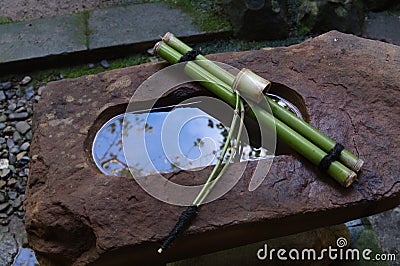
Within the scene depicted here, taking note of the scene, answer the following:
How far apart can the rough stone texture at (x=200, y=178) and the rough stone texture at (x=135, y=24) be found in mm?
1483

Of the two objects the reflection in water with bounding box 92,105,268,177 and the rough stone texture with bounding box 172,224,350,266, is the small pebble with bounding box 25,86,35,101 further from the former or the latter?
the rough stone texture with bounding box 172,224,350,266

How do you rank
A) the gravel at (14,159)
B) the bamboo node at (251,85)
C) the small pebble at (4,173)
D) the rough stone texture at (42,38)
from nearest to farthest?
the bamboo node at (251,85) → the gravel at (14,159) → the small pebble at (4,173) → the rough stone texture at (42,38)

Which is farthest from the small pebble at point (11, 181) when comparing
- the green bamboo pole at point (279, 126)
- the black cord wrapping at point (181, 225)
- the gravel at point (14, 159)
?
the black cord wrapping at point (181, 225)

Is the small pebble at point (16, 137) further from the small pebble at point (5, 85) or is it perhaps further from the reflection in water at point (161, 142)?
the reflection in water at point (161, 142)

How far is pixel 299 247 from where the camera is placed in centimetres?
220

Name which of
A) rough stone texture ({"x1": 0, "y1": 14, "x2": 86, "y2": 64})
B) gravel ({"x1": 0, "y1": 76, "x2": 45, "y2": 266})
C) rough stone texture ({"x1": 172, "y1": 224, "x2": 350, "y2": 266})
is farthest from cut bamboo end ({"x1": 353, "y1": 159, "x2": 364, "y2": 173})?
rough stone texture ({"x1": 0, "y1": 14, "x2": 86, "y2": 64})

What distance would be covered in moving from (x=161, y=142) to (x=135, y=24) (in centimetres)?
187

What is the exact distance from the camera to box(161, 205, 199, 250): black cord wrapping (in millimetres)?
1457

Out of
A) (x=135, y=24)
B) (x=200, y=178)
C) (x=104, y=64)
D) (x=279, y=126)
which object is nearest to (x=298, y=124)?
(x=279, y=126)

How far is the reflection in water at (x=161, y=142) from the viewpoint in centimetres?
171

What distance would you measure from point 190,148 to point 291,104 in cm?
45

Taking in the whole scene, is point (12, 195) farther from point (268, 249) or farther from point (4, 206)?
point (268, 249)

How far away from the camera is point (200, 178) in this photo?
1.59m

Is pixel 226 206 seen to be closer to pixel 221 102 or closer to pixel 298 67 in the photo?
pixel 221 102
